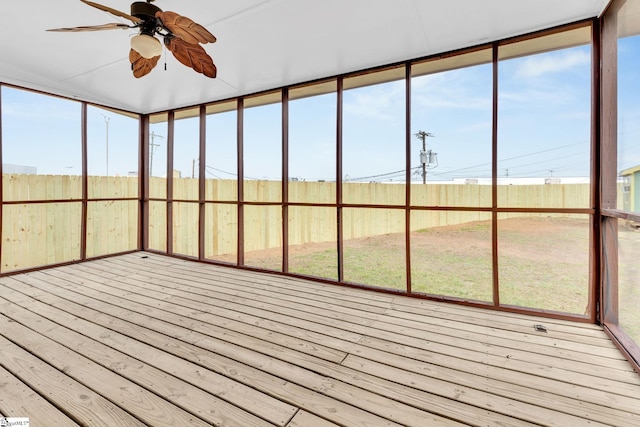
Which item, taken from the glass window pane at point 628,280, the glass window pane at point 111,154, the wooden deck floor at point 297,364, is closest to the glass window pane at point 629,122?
the glass window pane at point 628,280

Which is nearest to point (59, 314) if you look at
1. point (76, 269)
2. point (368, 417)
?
point (76, 269)

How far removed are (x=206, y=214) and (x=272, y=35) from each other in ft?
10.7

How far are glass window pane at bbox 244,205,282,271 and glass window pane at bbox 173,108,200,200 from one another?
1024mm

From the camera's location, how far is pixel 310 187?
186 inches

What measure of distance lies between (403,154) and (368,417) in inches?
101

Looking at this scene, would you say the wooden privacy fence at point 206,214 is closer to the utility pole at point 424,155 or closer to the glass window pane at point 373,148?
the glass window pane at point 373,148

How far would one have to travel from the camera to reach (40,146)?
13.4 ft

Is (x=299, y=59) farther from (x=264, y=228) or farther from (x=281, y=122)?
(x=264, y=228)

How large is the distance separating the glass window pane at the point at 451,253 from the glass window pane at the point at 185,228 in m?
3.81

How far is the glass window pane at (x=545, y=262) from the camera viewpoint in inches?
160

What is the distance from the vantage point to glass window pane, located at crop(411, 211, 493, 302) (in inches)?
187

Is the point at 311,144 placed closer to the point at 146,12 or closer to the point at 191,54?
the point at 191,54

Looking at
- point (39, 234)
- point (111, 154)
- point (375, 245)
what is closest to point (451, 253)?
point (375, 245)

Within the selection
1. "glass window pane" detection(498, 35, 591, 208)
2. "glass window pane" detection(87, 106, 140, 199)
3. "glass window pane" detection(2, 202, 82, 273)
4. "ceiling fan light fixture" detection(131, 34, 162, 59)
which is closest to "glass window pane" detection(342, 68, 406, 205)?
"glass window pane" detection(498, 35, 591, 208)
